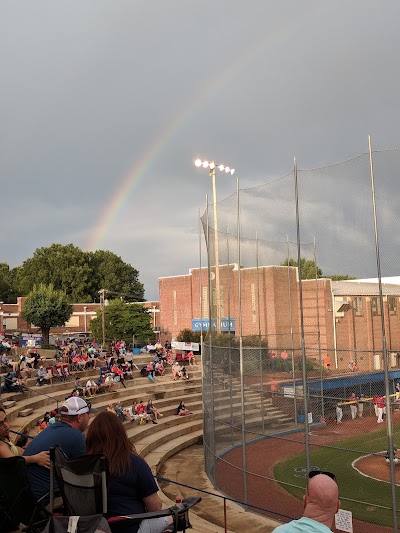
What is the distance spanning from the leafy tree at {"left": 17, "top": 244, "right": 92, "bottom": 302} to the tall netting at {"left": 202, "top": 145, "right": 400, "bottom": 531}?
68.3m

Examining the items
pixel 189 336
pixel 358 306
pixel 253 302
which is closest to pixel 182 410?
pixel 253 302

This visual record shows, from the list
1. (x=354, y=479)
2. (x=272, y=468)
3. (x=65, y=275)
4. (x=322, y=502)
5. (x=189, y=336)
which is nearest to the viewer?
(x=322, y=502)

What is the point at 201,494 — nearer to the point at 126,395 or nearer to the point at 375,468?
the point at 375,468

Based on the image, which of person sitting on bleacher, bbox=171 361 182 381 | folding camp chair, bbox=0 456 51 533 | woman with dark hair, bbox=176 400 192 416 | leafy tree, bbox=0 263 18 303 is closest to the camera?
folding camp chair, bbox=0 456 51 533

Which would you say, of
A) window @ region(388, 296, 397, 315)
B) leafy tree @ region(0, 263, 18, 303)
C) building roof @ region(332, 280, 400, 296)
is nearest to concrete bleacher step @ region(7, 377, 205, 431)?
building roof @ region(332, 280, 400, 296)

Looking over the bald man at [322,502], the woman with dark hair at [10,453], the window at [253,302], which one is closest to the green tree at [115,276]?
the window at [253,302]

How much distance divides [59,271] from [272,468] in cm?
7599

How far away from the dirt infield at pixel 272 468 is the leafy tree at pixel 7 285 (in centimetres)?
7783

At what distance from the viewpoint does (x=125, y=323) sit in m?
56.8

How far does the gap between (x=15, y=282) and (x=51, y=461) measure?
9524 cm

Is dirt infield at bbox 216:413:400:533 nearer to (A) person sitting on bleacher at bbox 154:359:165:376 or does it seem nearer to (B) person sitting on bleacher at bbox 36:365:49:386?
(B) person sitting on bleacher at bbox 36:365:49:386

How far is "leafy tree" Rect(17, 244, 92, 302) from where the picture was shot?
88.4 meters

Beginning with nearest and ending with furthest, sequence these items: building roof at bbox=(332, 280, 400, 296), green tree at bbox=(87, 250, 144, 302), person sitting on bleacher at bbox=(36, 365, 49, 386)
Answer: building roof at bbox=(332, 280, 400, 296), person sitting on bleacher at bbox=(36, 365, 49, 386), green tree at bbox=(87, 250, 144, 302)

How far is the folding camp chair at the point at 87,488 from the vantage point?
3.38 meters
